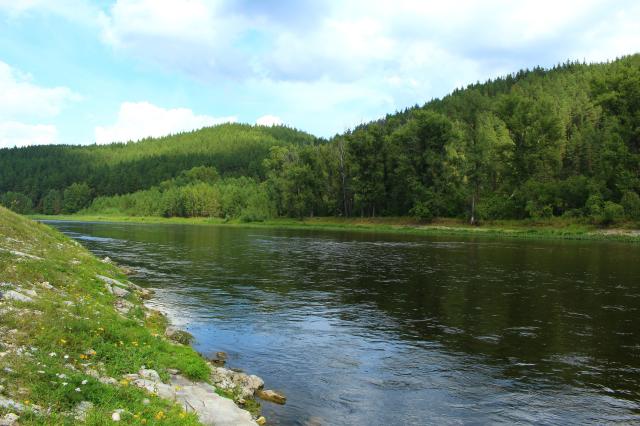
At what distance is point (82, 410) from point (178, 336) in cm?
854

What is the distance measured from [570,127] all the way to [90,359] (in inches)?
5541

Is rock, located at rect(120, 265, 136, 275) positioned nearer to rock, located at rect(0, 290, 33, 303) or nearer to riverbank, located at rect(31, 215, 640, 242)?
rock, located at rect(0, 290, 33, 303)

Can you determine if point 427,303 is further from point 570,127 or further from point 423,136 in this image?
point 570,127

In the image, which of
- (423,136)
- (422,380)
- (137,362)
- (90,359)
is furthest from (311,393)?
(423,136)

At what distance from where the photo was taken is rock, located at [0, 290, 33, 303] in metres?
12.4

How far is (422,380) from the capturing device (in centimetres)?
1362

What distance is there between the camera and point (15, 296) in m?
12.8

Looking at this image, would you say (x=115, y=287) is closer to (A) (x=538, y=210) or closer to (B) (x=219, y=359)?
(B) (x=219, y=359)

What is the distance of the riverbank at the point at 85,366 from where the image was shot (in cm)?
791

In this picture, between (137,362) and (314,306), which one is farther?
(314,306)

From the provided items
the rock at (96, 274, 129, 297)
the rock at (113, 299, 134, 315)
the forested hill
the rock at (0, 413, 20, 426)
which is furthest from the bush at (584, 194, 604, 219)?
the rock at (0, 413, 20, 426)

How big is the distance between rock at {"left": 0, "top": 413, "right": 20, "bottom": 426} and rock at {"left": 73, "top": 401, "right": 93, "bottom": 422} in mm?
872

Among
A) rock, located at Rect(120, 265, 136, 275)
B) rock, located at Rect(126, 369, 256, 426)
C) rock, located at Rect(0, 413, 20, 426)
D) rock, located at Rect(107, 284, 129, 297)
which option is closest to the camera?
rock, located at Rect(0, 413, 20, 426)

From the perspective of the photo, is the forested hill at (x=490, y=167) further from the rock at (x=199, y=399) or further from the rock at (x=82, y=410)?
the rock at (x=82, y=410)
